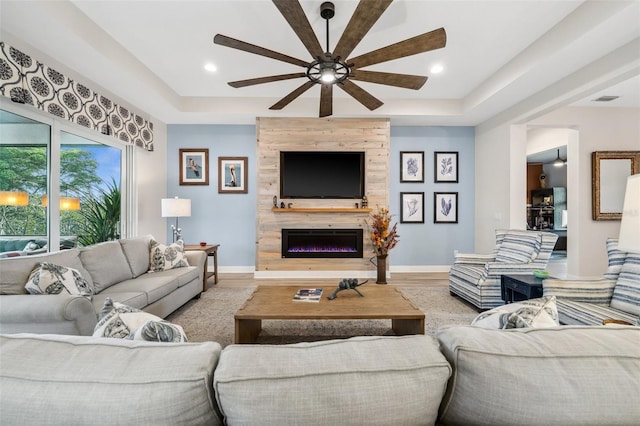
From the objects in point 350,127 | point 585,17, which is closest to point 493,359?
point 585,17

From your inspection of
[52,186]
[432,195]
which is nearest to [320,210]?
[432,195]

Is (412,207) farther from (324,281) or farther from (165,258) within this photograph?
(165,258)

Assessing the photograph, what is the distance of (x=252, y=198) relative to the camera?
5.18 metres

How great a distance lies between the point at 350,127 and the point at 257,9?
2519 mm

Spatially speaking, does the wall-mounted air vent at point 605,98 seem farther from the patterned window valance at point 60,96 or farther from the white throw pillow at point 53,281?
the patterned window valance at point 60,96

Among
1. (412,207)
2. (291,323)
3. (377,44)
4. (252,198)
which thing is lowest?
(291,323)

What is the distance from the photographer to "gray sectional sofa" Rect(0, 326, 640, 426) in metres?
0.60

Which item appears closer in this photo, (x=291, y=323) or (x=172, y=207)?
(x=291, y=323)

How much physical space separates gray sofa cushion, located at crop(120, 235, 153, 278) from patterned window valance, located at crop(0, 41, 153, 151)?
1.49 meters

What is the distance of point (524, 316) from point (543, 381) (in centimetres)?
45

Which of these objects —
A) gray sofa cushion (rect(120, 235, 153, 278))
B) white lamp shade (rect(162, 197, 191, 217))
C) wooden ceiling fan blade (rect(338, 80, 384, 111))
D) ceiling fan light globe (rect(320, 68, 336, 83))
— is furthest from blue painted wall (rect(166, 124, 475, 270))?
ceiling fan light globe (rect(320, 68, 336, 83))

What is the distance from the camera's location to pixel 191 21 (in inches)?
105

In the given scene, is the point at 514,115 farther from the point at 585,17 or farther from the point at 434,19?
the point at 434,19

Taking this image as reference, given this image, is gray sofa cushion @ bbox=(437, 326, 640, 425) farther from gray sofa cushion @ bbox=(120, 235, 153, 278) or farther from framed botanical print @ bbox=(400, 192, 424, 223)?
framed botanical print @ bbox=(400, 192, 424, 223)
